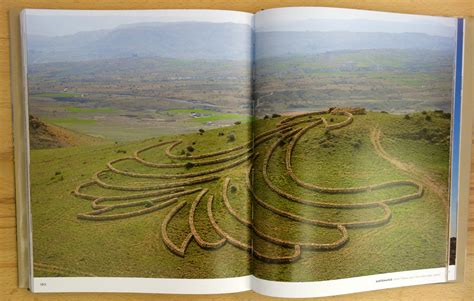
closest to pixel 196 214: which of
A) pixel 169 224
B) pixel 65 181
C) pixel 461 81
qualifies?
pixel 169 224

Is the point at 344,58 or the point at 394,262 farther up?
the point at 344,58

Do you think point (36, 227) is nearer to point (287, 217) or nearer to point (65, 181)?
point (65, 181)

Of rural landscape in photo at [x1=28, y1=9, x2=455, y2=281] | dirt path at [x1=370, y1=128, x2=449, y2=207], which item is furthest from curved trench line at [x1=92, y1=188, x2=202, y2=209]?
dirt path at [x1=370, y1=128, x2=449, y2=207]

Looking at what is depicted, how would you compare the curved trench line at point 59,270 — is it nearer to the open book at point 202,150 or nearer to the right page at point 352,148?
the open book at point 202,150

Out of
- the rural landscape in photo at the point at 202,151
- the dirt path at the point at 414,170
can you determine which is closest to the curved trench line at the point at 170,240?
the rural landscape in photo at the point at 202,151

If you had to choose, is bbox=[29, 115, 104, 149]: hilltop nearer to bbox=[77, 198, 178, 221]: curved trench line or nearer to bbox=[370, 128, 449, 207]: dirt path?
bbox=[77, 198, 178, 221]: curved trench line

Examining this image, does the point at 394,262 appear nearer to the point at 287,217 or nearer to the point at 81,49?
the point at 287,217

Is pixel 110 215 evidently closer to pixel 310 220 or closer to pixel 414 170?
pixel 310 220

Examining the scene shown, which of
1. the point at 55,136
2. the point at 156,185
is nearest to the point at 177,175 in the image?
the point at 156,185
